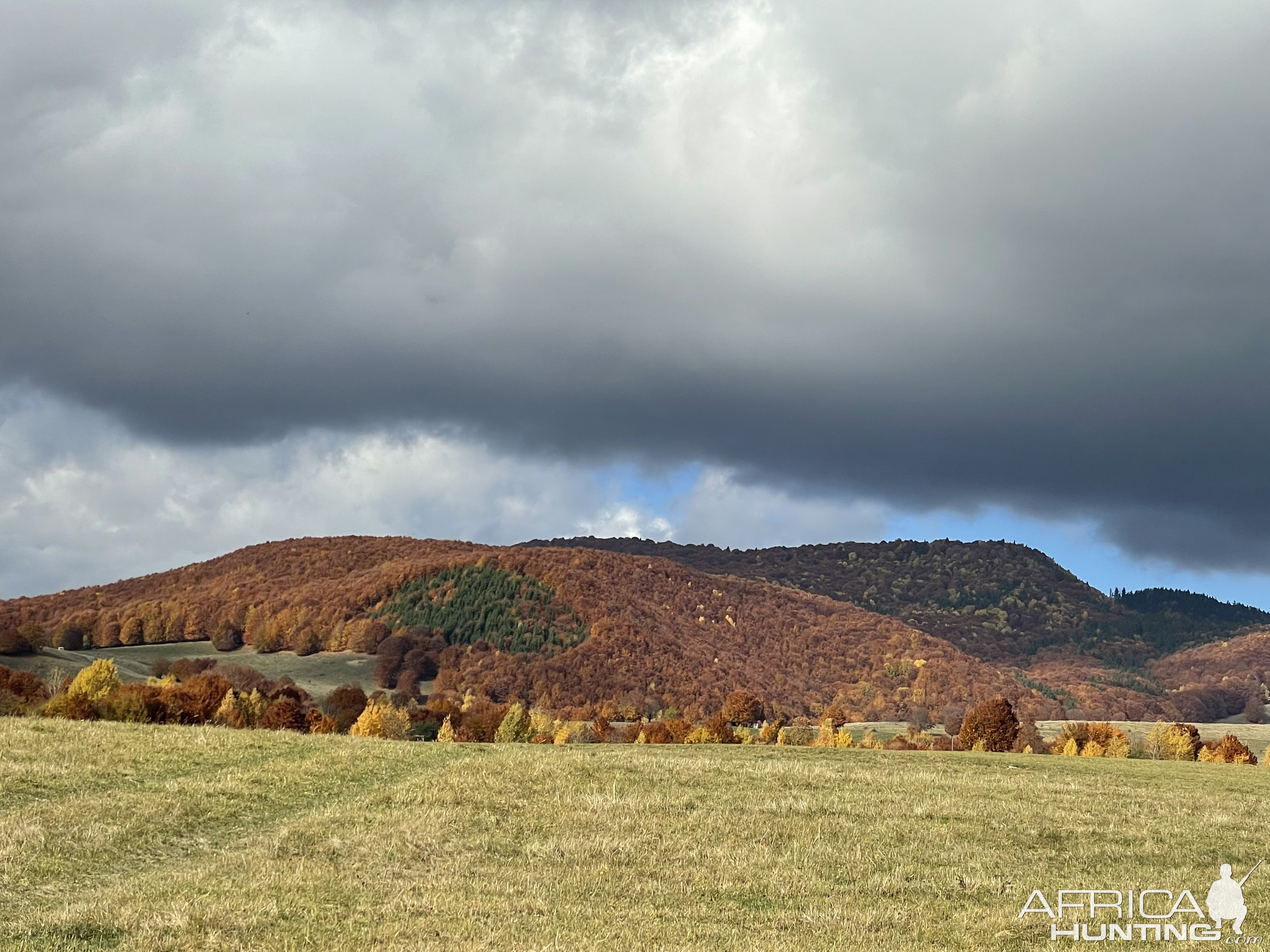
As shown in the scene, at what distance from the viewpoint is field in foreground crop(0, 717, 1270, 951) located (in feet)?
56.0

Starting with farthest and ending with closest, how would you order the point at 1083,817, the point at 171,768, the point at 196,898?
1. the point at 171,768
2. the point at 1083,817
3. the point at 196,898

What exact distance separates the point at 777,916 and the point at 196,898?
1040 cm

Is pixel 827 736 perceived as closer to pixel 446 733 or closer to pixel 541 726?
pixel 541 726

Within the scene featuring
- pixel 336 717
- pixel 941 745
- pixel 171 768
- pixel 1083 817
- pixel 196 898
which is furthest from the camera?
pixel 941 745

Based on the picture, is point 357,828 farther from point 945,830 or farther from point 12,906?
point 945,830

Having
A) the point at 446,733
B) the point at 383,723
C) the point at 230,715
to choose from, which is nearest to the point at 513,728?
the point at 446,733


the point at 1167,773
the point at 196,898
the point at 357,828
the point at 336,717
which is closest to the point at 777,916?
the point at 196,898

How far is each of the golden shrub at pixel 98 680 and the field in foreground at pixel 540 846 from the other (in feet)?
239

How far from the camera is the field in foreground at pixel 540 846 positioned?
17.1m

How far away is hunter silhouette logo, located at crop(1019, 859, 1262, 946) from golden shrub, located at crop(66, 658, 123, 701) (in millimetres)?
95623

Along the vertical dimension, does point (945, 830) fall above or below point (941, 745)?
above

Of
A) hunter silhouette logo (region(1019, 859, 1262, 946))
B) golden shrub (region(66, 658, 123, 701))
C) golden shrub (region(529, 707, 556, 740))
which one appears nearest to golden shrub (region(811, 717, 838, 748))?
golden shrub (region(529, 707, 556, 740))

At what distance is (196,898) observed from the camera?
60.0 feet

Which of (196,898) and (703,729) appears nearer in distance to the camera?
(196,898)
